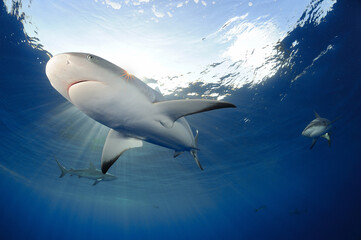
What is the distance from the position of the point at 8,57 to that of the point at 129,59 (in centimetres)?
670

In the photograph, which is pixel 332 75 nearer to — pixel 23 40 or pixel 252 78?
pixel 252 78

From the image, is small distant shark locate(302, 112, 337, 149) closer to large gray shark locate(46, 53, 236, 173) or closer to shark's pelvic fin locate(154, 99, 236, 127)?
large gray shark locate(46, 53, 236, 173)

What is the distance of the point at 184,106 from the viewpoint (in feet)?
8.45

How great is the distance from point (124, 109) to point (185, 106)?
0.90m

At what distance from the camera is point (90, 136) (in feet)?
48.1

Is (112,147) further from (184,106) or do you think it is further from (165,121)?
(184,106)

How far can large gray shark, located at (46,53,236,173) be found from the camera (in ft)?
5.85

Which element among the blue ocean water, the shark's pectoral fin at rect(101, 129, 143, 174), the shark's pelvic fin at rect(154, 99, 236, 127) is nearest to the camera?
the shark's pelvic fin at rect(154, 99, 236, 127)

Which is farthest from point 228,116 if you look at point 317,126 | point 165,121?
point 165,121

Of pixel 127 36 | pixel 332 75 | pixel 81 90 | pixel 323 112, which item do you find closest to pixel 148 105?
pixel 81 90

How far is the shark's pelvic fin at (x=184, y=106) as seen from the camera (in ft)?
7.63

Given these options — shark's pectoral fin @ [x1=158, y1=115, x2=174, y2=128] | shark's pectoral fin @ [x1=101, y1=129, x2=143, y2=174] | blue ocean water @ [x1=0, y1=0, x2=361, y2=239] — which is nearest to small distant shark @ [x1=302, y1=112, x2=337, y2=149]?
blue ocean water @ [x1=0, y1=0, x2=361, y2=239]

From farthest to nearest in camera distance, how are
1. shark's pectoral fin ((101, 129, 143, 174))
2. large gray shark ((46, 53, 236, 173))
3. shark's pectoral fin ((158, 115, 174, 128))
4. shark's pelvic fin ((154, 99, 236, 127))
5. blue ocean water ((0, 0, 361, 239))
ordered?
1. blue ocean water ((0, 0, 361, 239))
2. shark's pectoral fin ((101, 129, 143, 174))
3. shark's pectoral fin ((158, 115, 174, 128))
4. shark's pelvic fin ((154, 99, 236, 127))
5. large gray shark ((46, 53, 236, 173))

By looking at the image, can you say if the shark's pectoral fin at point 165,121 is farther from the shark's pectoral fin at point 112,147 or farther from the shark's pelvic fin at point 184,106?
the shark's pectoral fin at point 112,147
